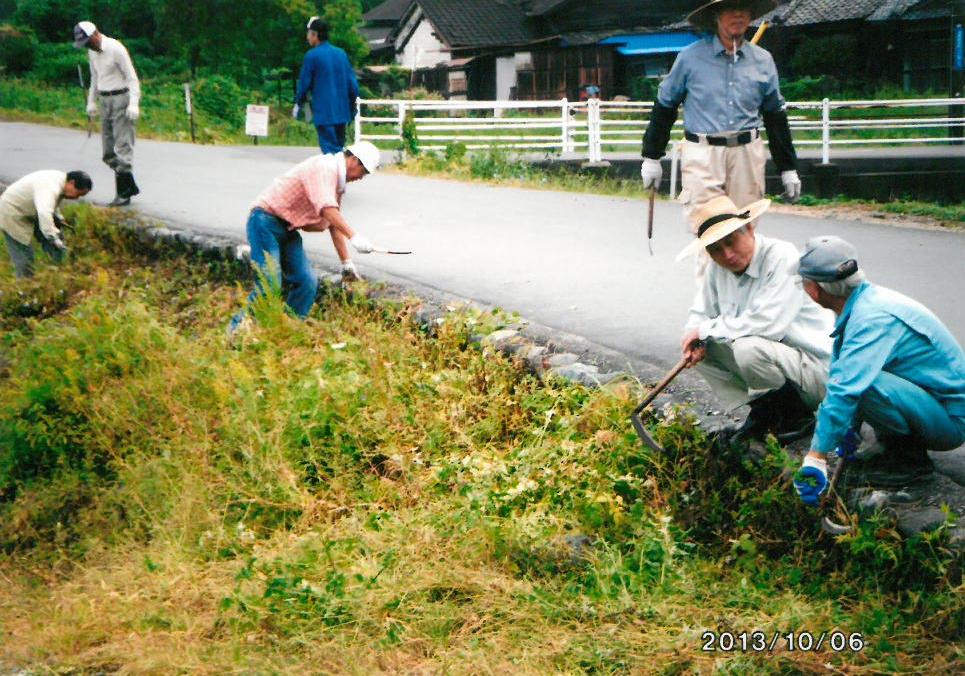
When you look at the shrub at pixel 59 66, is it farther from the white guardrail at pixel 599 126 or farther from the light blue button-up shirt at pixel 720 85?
the light blue button-up shirt at pixel 720 85

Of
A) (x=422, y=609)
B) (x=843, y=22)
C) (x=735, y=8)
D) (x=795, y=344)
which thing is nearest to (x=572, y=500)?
(x=422, y=609)

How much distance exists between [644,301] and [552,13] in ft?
107

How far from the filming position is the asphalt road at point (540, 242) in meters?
7.55

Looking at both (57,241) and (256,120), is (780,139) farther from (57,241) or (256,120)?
(256,120)

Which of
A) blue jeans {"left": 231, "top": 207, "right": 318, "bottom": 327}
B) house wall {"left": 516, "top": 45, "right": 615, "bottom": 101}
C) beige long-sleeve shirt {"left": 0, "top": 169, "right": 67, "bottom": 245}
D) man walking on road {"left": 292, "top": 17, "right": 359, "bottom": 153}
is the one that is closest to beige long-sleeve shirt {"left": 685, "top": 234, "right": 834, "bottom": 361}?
blue jeans {"left": 231, "top": 207, "right": 318, "bottom": 327}

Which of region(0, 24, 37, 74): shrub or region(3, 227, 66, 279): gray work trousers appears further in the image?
region(0, 24, 37, 74): shrub

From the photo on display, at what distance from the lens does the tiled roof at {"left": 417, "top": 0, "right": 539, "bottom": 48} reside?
39969mm

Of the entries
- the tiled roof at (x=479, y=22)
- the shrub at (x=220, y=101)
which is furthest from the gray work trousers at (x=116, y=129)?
the tiled roof at (x=479, y=22)

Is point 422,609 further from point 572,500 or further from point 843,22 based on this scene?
point 843,22

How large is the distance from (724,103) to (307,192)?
9.53 feet

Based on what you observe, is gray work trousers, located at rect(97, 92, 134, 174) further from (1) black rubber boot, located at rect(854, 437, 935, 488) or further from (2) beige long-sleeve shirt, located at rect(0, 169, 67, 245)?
(1) black rubber boot, located at rect(854, 437, 935, 488)

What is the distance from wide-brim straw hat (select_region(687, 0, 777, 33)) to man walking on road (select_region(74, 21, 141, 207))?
7.24 meters

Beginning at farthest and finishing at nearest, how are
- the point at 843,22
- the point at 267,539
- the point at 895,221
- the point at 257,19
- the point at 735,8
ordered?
the point at 257,19, the point at 843,22, the point at 895,221, the point at 735,8, the point at 267,539

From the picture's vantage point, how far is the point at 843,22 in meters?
31.7
